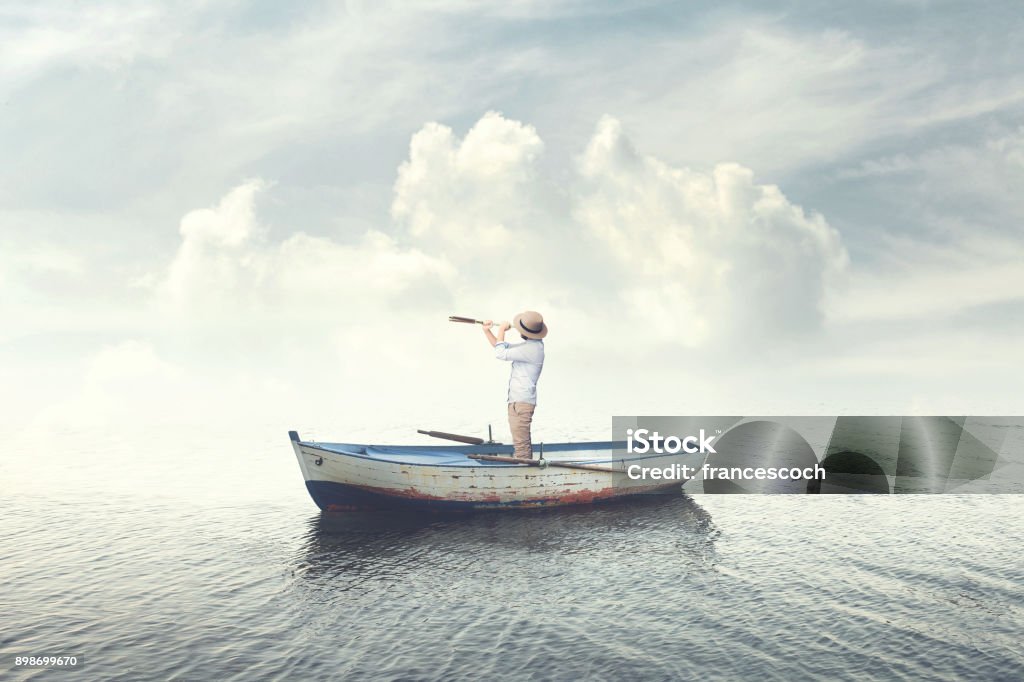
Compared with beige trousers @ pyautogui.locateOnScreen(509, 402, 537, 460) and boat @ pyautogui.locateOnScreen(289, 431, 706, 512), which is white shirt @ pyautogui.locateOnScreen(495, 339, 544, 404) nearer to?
beige trousers @ pyautogui.locateOnScreen(509, 402, 537, 460)

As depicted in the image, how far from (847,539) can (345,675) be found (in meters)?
16.0

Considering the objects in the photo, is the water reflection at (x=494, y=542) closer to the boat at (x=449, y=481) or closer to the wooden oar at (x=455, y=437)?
the boat at (x=449, y=481)

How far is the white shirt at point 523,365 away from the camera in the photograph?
73.2 feet

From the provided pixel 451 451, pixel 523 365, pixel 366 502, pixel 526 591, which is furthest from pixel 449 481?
pixel 526 591

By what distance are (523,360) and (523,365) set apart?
0.20 m

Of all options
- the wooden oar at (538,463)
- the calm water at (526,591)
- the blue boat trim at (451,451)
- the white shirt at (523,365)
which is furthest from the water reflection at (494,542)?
the white shirt at (523,365)

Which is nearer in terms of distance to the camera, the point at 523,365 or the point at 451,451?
the point at 523,365

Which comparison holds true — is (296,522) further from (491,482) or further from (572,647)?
(572,647)

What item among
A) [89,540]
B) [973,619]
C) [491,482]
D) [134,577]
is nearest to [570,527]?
[491,482]

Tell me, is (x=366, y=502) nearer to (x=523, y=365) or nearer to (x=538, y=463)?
(x=538, y=463)

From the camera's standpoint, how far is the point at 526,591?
15.3 m

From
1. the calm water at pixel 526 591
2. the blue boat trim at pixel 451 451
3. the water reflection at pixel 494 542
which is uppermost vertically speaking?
the blue boat trim at pixel 451 451

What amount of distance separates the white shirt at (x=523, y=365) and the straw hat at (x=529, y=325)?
22cm

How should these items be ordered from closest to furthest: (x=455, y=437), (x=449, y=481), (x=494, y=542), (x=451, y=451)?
(x=494, y=542) < (x=449, y=481) < (x=455, y=437) < (x=451, y=451)
